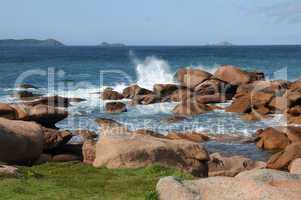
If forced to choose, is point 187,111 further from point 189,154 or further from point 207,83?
point 189,154

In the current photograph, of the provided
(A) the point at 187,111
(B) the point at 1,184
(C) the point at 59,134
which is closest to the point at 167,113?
(A) the point at 187,111

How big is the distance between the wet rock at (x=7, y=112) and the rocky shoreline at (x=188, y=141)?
4 cm

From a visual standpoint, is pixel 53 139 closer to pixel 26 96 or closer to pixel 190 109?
pixel 190 109

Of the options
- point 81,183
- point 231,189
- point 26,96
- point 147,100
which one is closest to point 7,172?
point 81,183

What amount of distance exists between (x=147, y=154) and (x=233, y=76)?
32993mm

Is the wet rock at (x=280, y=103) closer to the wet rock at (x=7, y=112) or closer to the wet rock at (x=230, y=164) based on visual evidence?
the wet rock at (x=230, y=164)

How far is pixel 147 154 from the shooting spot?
1823 centimetres

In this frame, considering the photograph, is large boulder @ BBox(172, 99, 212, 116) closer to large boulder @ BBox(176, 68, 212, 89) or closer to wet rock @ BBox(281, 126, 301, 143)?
large boulder @ BBox(176, 68, 212, 89)

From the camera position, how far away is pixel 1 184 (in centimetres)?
1314

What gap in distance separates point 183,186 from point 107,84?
51.5 m

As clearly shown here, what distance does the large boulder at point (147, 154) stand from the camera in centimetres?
1797

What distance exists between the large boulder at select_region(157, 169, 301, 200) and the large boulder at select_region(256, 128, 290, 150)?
61.4ft

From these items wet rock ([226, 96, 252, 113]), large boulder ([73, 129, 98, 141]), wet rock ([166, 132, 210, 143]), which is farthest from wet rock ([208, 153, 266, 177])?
wet rock ([226, 96, 252, 113])

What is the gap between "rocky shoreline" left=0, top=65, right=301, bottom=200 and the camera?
423 inches
